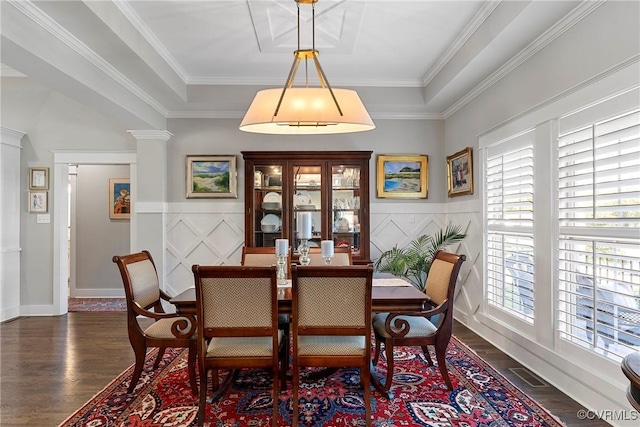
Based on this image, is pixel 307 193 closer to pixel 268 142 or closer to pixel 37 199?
pixel 268 142

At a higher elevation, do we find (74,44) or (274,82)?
Result: (274,82)

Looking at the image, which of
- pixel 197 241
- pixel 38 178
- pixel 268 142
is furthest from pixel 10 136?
pixel 268 142

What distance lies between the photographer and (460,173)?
4.30 meters

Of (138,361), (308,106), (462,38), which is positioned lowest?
(138,361)

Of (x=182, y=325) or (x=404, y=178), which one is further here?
(x=404, y=178)

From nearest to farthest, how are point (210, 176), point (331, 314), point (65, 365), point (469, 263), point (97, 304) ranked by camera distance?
point (331, 314) → point (65, 365) → point (469, 263) → point (210, 176) → point (97, 304)

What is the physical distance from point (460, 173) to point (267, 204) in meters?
2.14

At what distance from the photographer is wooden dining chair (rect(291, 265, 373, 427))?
2.09m

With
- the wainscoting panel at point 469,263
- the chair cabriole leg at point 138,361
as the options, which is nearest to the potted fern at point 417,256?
the wainscoting panel at point 469,263

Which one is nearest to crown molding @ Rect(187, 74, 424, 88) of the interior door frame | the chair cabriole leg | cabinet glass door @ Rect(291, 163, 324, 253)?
cabinet glass door @ Rect(291, 163, 324, 253)

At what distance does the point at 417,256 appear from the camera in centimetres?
434

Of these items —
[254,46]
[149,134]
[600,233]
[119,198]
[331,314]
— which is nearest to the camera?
[331,314]

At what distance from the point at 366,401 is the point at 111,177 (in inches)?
204

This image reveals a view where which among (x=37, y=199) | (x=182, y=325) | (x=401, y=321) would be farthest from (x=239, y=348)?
(x=37, y=199)
